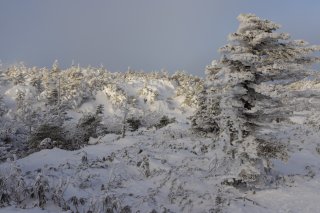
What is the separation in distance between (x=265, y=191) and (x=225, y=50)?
567 centimetres

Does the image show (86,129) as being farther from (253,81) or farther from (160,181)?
(253,81)

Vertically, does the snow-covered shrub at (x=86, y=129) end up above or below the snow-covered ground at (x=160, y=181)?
above

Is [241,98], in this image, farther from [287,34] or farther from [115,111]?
[115,111]

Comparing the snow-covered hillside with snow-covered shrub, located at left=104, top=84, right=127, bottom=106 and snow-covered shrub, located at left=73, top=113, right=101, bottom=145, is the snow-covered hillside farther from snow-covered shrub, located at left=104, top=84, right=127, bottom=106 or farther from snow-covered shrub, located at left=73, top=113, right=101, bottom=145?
snow-covered shrub, located at left=104, top=84, right=127, bottom=106

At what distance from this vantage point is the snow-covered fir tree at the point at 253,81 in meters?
15.8

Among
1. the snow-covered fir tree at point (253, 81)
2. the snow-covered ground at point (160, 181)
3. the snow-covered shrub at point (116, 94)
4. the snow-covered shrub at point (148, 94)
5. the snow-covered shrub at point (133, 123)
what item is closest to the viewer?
the snow-covered ground at point (160, 181)

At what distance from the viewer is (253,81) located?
16500 mm

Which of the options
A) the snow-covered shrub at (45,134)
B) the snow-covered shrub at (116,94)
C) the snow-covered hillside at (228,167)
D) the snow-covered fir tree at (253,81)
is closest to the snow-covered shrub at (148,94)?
the snow-covered shrub at (116,94)

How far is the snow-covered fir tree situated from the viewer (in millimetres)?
15836

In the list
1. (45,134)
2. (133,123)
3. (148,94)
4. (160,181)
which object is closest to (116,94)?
(148,94)

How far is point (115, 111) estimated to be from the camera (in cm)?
8881

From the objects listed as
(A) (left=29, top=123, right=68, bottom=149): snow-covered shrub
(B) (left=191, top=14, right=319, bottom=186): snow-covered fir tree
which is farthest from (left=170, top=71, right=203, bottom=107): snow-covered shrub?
(B) (left=191, top=14, right=319, bottom=186): snow-covered fir tree

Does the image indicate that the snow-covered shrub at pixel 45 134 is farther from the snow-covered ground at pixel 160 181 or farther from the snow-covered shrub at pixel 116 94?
the snow-covered shrub at pixel 116 94

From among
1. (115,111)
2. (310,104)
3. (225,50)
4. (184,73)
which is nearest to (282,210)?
(310,104)
